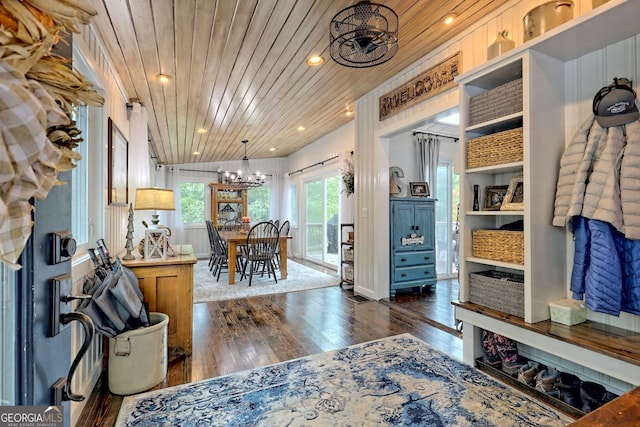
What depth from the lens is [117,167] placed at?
2.86 m

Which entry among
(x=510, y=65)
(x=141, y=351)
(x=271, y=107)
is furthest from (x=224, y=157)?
(x=510, y=65)

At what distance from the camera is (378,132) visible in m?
4.05

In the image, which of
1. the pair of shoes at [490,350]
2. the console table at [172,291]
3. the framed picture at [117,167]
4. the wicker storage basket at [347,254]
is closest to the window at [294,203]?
the wicker storage basket at [347,254]

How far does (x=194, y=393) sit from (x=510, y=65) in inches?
119

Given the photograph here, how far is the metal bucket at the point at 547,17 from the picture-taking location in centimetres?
184

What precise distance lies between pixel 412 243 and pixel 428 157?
157cm

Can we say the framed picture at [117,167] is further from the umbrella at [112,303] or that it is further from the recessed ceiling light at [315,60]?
the recessed ceiling light at [315,60]

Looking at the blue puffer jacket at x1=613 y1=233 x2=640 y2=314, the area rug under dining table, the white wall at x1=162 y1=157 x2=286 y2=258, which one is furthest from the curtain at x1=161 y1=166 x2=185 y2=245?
the blue puffer jacket at x1=613 y1=233 x2=640 y2=314

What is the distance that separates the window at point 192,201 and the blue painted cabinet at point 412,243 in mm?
5459

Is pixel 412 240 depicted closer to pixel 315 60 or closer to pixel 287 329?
pixel 287 329

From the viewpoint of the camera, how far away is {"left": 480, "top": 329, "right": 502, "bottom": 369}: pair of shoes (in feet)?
7.50

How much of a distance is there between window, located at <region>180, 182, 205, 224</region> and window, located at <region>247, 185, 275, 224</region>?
1186 millimetres

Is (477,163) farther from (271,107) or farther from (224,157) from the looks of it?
(224,157)

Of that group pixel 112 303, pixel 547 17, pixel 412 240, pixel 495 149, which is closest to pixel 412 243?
pixel 412 240
